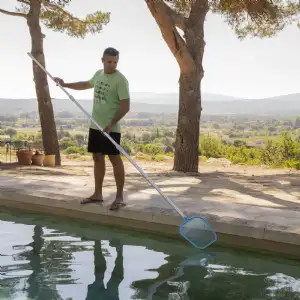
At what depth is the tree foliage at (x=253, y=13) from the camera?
1150cm

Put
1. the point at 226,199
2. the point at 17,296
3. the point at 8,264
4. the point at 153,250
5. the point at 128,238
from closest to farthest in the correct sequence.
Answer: the point at 17,296 < the point at 8,264 < the point at 153,250 < the point at 128,238 < the point at 226,199

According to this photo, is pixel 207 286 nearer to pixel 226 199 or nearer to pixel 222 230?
pixel 222 230

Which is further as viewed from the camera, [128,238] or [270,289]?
[128,238]

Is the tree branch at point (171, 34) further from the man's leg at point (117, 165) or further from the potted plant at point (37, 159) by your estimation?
the man's leg at point (117, 165)

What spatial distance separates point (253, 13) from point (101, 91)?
7.50m

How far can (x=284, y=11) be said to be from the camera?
1284cm

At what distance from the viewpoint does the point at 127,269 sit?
3.73m

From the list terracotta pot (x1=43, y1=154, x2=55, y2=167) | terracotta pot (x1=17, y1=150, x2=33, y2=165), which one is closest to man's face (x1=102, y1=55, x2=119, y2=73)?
terracotta pot (x1=17, y1=150, x2=33, y2=165)

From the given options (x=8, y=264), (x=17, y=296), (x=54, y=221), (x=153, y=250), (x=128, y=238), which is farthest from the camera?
(x=54, y=221)

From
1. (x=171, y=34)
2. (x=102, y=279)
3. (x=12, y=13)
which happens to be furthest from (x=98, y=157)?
(x=12, y=13)

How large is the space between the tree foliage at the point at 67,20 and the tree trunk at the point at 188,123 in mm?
5316

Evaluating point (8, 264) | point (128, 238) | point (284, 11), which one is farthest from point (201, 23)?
point (8, 264)

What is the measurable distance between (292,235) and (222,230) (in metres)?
0.54

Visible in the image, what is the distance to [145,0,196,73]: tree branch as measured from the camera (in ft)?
33.6
